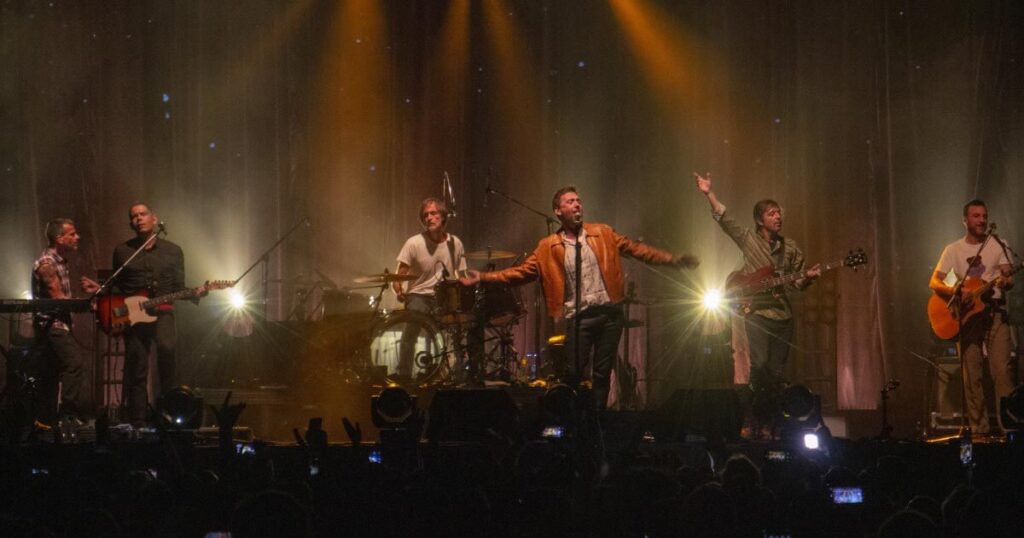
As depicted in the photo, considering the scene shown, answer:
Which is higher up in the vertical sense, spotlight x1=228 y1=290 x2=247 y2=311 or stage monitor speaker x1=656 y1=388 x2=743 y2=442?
spotlight x1=228 y1=290 x2=247 y2=311

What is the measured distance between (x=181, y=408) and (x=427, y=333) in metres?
3.20

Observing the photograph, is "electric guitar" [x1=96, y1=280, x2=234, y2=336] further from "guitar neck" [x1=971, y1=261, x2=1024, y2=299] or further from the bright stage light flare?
"guitar neck" [x1=971, y1=261, x2=1024, y2=299]

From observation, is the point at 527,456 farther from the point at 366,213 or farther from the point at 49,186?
the point at 49,186

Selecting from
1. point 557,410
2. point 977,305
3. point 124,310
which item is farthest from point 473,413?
point 977,305

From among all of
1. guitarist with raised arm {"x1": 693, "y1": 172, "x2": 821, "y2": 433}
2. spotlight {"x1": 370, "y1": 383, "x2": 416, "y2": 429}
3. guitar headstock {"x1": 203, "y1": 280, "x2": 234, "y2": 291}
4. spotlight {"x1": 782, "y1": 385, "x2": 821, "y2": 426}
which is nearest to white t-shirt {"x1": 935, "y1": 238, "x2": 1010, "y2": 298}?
guitarist with raised arm {"x1": 693, "y1": 172, "x2": 821, "y2": 433}

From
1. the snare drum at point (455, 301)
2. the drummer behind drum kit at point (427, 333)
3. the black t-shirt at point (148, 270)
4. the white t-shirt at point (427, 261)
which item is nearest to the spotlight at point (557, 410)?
Result: the drummer behind drum kit at point (427, 333)

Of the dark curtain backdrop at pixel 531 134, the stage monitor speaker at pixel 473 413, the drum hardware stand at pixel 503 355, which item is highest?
the dark curtain backdrop at pixel 531 134

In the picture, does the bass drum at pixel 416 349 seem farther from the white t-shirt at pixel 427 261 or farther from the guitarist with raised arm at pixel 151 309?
the guitarist with raised arm at pixel 151 309

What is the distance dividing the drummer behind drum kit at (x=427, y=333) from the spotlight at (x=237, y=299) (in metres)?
1.96

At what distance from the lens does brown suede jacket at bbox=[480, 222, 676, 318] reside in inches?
306

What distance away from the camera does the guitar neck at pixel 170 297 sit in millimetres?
8922

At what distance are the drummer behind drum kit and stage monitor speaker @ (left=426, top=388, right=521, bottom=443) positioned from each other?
1804 millimetres

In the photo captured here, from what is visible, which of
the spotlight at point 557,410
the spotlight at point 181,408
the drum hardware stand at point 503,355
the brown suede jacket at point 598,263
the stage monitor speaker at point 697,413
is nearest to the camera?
the spotlight at point 557,410

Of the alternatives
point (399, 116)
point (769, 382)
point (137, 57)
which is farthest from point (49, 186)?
point (769, 382)
